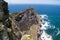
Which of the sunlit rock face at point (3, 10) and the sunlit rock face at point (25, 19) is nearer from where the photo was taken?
the sunlit rock face at point (3, 10)

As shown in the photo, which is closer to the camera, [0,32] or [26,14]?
Answer: [0,32]

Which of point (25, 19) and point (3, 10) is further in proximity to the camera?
point (25, 19)

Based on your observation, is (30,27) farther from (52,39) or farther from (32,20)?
(52,39)

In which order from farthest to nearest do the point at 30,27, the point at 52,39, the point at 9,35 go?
1. the point at 52,39
2. the point at 30,27
3. the point at 9,35

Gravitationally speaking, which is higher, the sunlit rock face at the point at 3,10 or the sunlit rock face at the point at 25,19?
the sunlit rock face at the point at 3,10

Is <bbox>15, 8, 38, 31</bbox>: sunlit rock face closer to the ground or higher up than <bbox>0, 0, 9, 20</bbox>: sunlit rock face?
closer to the ground

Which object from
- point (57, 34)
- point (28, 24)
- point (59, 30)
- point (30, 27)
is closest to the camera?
point (30, 27)

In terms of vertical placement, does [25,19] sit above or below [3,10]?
below

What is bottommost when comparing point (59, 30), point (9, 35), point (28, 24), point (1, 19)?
point (59, 30)

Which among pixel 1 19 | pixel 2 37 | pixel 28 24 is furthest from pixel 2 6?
pixel 28 24

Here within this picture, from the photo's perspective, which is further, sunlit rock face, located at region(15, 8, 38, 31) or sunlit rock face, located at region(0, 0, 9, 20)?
sunlit rock face, located at region(15, 8, 38, 31)

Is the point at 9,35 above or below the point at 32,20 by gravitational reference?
above
